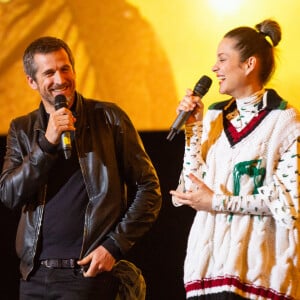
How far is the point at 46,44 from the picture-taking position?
79.7 inches

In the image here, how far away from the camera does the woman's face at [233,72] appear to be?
1789 mm

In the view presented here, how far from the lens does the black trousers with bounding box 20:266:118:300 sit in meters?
1.88

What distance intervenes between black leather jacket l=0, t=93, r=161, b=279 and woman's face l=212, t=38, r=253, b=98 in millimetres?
411

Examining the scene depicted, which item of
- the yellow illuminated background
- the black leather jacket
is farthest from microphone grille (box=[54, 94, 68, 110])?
the yellow illuminated background

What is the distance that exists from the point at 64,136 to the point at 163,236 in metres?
1.35

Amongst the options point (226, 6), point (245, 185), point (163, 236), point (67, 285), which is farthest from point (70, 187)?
point (226, 6)

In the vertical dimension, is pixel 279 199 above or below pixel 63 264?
above

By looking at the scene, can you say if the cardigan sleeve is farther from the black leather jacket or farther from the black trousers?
the black trousers

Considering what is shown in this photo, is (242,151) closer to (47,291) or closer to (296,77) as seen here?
(47,291)

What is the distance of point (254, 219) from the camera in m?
1.71

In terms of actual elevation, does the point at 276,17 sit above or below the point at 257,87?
above

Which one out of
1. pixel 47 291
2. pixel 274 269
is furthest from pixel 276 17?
pixel 47 291

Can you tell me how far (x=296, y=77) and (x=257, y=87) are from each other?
939 mm

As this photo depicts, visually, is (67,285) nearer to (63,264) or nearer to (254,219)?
(63,264)
